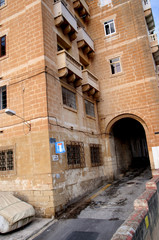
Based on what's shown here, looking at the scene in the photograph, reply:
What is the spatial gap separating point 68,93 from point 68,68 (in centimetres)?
154

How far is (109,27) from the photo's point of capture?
16.0 m

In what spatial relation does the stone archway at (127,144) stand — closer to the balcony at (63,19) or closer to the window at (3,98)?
the balcony at (63,19)

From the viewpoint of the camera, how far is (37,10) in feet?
34.0

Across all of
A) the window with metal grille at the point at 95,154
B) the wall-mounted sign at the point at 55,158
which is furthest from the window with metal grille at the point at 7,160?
the window with metal grille at the point at 95,154

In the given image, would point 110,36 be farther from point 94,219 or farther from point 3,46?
point 94,219

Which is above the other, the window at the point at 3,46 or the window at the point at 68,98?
the window at the point at 3,46

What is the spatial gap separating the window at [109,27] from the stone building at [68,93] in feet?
0.26

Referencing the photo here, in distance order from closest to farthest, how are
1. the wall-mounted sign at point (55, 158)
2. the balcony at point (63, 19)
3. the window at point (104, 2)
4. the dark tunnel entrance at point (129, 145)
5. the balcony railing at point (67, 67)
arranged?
the wall-mounted sign at point (55, 158) < the balcony railing at point (67, 67) < the balcony at point (63, 19) < the window at point (104, 2) < the dark tunnel entrance at point (129, 145)

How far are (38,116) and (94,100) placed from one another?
6.94 m

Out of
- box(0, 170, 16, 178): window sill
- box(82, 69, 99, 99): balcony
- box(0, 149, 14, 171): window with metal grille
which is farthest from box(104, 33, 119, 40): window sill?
box(0, 170, 16, 178): window sill

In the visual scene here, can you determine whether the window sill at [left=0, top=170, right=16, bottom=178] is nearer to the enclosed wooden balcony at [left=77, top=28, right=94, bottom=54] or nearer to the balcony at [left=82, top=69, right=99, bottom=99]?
the balcony at [left=82, top=69, right=99, bottom=99]

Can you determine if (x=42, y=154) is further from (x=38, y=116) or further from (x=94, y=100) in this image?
(x=94, y=100)

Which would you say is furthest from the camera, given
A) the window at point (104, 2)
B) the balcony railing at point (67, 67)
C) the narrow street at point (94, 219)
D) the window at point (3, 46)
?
the window at point (104, 2)

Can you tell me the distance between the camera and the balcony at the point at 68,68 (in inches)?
422
